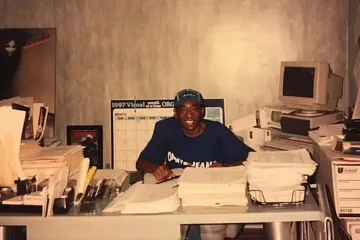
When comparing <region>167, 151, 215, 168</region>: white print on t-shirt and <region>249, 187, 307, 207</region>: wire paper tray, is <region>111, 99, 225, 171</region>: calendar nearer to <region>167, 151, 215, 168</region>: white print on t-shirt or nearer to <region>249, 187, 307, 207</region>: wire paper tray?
<region>167, 151, 215, 168</region>: white print on t-shirt

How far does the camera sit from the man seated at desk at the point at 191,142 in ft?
13.1

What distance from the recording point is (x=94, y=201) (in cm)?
255

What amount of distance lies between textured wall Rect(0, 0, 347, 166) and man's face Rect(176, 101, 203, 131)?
2.31ft

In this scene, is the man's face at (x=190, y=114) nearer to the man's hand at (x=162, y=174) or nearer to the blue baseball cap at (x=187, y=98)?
the blue baseball cap at (x=187, y=98)

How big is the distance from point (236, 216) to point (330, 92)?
7.21 ft

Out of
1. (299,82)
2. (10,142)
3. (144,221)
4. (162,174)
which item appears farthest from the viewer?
(299,82)

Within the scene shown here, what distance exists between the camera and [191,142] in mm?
4031

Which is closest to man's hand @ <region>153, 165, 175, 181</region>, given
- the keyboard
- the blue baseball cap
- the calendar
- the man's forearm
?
the man's forearm

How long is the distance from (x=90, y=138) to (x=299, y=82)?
69.6 inches

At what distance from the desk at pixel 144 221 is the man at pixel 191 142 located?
5.21 feet

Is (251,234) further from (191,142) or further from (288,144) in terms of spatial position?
(191,142)

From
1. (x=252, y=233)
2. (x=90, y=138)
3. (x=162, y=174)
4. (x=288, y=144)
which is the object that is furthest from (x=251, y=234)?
(x=162, y=174)

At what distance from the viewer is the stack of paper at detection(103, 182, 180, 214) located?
2391 millimetres

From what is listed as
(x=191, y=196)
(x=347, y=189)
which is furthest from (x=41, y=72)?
(x=347, y=189)
